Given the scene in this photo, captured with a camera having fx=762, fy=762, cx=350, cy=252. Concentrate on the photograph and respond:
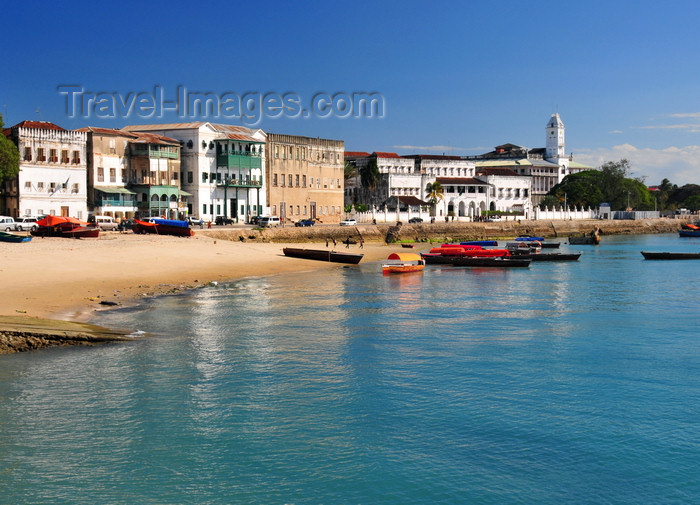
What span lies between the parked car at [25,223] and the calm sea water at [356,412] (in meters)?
36.2

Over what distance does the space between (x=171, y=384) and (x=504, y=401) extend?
8635 mm

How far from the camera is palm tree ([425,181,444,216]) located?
131 metres

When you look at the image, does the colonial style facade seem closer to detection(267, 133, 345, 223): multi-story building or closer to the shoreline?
the shoreline

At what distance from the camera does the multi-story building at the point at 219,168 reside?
284ft

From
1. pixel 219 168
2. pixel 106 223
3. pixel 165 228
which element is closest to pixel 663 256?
pixel 165 228

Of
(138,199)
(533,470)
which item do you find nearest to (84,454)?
(533,470)

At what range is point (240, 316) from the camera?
1250 inches

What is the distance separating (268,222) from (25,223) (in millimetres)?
27337

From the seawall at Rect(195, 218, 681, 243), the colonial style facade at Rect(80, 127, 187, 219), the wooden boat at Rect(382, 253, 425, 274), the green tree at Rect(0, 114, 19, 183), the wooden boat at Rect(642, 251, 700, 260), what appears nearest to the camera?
the wooden boat at Rect(382, 253, 425, 274)

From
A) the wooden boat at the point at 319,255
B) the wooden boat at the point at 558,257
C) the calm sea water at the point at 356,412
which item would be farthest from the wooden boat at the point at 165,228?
the calm sea water at the point at 356,412

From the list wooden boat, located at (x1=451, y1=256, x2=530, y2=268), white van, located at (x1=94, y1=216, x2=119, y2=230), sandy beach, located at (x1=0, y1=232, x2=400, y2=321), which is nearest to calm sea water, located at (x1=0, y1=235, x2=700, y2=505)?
sandy beach, located at (x1=0, y1=232, x2=400, y2=321)

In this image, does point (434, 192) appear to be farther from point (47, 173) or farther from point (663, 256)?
point (47, 173)

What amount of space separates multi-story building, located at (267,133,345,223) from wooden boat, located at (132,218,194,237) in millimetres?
29392

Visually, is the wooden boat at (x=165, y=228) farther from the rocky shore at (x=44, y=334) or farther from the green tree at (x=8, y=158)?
the rocky shore at (x=44, y=334)
